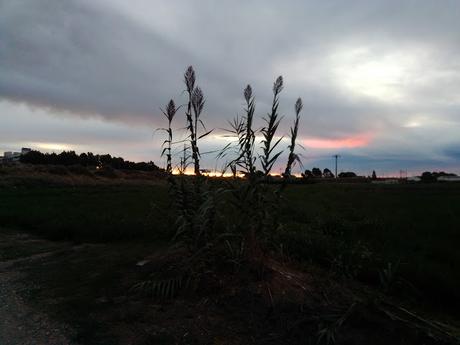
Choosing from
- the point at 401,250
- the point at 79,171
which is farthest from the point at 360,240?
the point at 79,171

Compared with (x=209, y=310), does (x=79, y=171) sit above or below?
above

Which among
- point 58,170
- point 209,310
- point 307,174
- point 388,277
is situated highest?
point 58,170

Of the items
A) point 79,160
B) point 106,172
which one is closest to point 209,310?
point 106,172

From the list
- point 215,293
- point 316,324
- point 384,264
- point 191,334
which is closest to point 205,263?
point 215,293

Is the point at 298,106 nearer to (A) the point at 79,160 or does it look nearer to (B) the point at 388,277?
(B) the point at 388,277

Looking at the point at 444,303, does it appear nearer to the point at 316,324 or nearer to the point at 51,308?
the point at 316,324

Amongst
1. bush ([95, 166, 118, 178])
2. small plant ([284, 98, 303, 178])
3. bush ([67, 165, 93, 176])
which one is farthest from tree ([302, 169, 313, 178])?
bush ([95, 166, 118, 178])

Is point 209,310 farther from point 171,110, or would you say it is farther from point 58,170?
point 58,170

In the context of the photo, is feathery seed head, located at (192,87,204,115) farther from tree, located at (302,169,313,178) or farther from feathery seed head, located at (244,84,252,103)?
tree, located at (302,169,313,178)

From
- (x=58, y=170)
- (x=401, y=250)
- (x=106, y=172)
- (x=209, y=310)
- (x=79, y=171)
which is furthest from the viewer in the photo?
(x=106, y=172)

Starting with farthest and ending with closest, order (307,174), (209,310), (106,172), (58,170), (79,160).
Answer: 1. (79,160)
2. (106,172)
3. (58,170)
4. (307,174)
5. (209,310)

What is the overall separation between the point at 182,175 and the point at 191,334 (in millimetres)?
2096

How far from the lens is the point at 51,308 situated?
16.4 ft

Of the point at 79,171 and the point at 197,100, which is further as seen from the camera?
the point at 79,171
